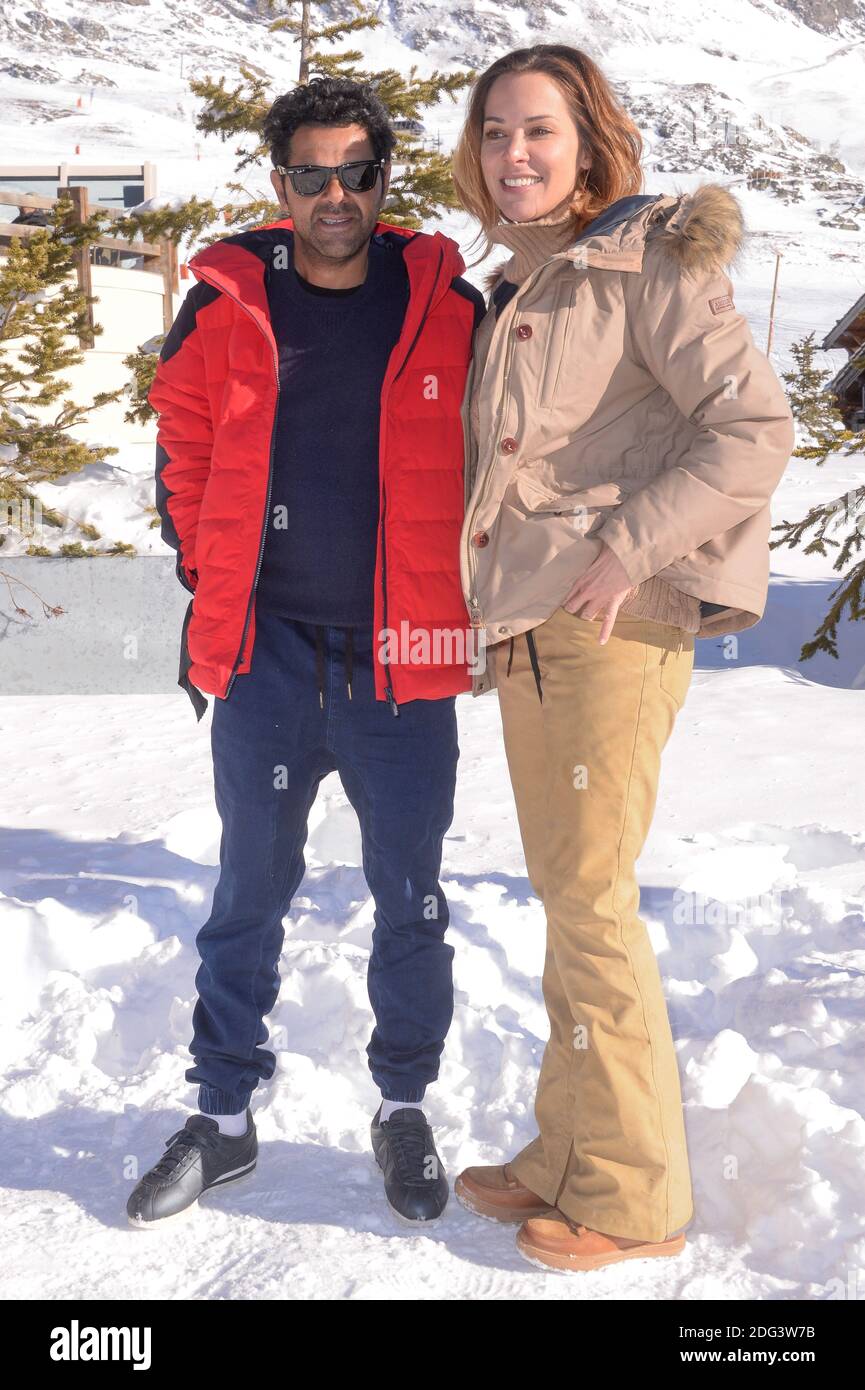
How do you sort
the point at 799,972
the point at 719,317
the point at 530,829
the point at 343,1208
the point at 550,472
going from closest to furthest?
1. the point at 719,317
2. the point at 550,472
3. the point at 530,829
4. the point at 343,1208
5. the point at 799,972

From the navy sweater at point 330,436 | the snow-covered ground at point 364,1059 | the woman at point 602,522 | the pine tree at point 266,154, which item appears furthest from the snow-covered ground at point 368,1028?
the pine tree at point 266,154

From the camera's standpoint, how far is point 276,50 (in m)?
193

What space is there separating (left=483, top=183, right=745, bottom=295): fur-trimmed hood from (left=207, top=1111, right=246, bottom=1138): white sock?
219cm

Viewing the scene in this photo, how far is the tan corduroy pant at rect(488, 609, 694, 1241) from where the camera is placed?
2553mm

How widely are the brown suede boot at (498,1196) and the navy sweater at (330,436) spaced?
4.53 ft

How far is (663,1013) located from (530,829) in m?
0.50

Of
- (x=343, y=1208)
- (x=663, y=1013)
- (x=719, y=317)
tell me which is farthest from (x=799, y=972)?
(x=719, y=317)

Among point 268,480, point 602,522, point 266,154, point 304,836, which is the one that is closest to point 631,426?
point 602,522

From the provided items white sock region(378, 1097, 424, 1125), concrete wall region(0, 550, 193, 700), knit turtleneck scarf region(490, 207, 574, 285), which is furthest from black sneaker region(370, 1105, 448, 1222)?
Result: concrete wall region(0, 550, 193, 700)

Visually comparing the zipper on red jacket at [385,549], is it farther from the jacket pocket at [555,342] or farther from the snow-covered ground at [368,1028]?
the snow-covered ground at [368,1028]

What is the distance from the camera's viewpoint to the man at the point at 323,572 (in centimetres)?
278

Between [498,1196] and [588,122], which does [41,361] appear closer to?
[588,122]

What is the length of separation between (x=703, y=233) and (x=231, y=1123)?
235cm

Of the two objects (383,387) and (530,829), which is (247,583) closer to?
(383,387)
